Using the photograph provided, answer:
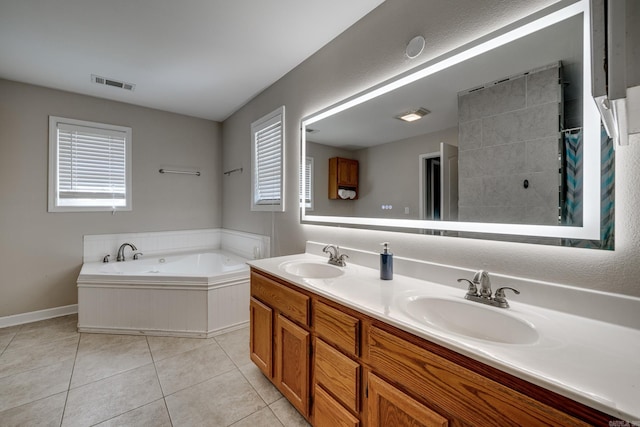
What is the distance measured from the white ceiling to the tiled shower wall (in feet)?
3.53

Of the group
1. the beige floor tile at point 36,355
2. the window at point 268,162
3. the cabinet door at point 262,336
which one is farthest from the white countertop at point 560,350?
the beige floor tile at point 36,355

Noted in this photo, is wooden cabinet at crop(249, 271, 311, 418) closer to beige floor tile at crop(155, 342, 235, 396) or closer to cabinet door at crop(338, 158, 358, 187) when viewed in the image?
beige floor tile at crop(155, 342, 235, 396)

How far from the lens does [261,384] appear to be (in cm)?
189

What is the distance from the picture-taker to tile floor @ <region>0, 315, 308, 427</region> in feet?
5.21

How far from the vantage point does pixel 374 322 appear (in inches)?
41.9

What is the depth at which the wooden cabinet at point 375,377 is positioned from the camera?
0.69m

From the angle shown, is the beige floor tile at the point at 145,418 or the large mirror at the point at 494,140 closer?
the large mirror at the point at 494,140

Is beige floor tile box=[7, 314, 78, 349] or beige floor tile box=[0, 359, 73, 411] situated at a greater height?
beige floor tile box=[7, 314, 78, 349]

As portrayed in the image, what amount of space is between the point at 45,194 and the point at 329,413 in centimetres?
367

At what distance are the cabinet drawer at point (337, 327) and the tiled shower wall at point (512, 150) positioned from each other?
0.76 metres

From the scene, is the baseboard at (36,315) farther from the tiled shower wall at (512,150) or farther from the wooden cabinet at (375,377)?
the tiled shower wall at (512,150)

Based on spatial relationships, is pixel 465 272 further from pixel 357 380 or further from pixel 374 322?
pixel 357 380

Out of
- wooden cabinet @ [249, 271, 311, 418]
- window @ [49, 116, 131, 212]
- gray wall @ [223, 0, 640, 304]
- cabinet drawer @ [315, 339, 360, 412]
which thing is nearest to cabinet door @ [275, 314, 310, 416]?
wooden cabinet @ [249, 271, 311, 418]

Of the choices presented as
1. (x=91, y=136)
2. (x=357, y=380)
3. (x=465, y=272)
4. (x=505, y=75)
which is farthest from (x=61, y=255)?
(x=505, y=75)
